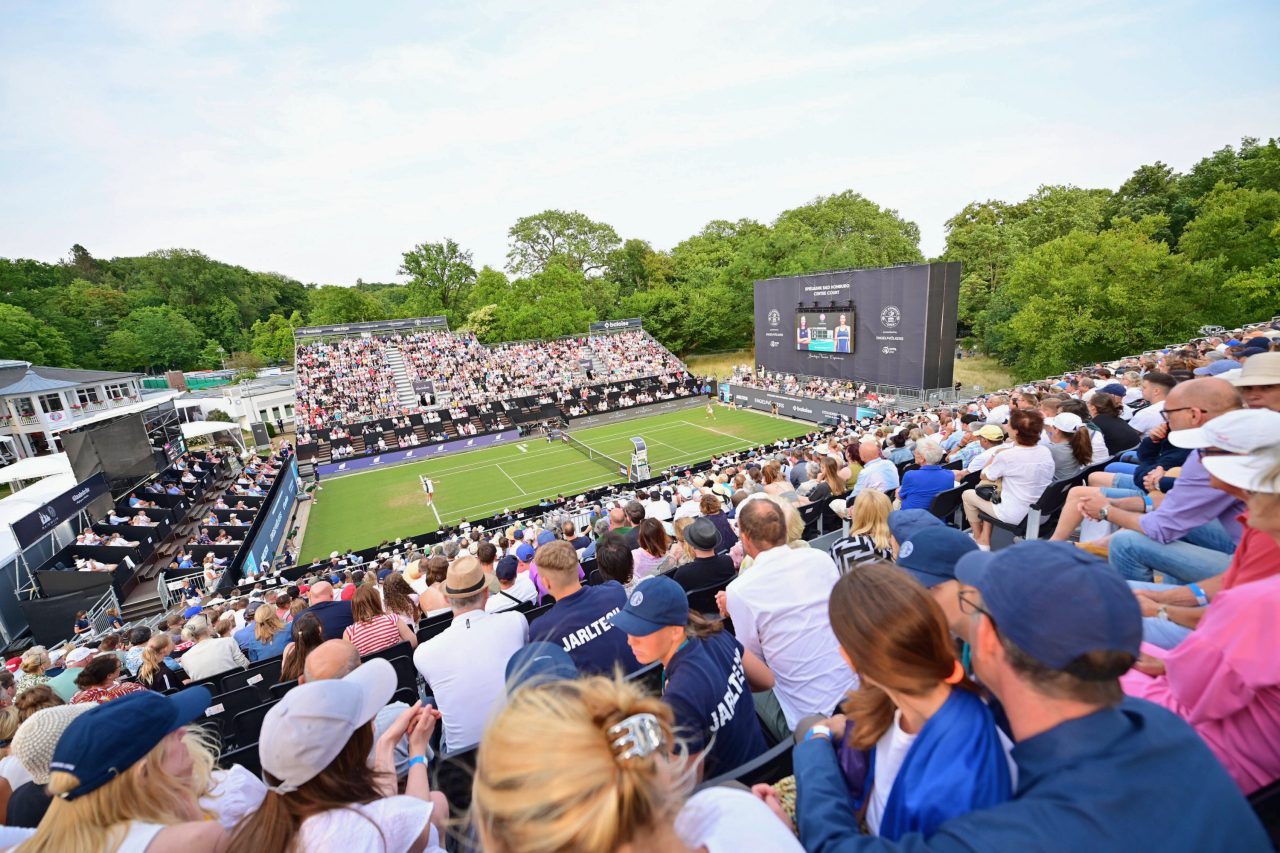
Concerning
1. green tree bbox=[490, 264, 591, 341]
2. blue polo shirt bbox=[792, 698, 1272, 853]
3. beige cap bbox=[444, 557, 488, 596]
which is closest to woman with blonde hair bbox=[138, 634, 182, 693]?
beige cap bbox=[444, 557, 488, 596]

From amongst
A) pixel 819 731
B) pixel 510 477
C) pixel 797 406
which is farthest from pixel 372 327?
pixel 819 731

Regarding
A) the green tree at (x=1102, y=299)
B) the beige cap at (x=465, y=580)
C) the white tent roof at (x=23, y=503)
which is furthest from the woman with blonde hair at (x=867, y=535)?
the green tree at (x=1102, y=299)


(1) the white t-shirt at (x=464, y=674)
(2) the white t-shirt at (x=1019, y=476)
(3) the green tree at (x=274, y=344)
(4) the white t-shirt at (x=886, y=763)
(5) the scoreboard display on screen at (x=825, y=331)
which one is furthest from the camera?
(3) the green tree at (x=274, y=344)

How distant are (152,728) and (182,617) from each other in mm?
12253

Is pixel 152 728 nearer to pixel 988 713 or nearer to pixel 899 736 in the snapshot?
pixel 899 736

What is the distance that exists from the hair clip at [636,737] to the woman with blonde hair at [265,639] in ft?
24.2

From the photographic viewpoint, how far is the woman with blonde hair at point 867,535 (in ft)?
13.6

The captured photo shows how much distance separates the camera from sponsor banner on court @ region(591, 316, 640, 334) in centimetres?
4653

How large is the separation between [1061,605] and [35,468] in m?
30.0

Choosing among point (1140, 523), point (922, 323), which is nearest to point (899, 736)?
point (1140, 523)

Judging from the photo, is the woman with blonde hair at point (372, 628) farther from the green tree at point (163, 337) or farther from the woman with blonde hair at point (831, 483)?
the green tree at point (163, 337)

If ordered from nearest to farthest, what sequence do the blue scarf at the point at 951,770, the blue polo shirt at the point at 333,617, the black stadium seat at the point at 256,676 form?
the blue scarf at the point at 951,770, the blue polo shirt at the point at 333,617, the black stadium seat at the point at 256,676

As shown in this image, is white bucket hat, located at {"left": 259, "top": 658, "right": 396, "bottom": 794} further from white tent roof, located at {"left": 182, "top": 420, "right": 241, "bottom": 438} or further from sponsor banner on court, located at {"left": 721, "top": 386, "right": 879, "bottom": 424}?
white tent roof, located at {"left": 182, "top": 420, "right": 241, "bottom": 438}

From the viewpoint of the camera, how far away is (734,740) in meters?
2.47
